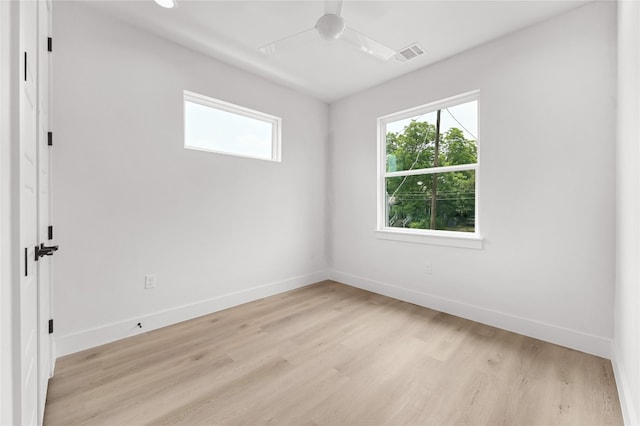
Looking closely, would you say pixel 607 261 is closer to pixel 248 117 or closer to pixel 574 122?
pixel 574 122

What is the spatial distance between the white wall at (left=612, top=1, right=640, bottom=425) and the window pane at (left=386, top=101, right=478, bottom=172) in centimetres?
112

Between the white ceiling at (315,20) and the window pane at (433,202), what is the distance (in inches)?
51.0

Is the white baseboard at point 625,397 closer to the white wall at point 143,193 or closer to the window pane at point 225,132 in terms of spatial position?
the white wall at point 143,193

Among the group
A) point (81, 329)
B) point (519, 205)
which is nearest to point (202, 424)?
point (81, 329)

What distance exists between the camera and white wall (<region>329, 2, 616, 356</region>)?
85.4 inches

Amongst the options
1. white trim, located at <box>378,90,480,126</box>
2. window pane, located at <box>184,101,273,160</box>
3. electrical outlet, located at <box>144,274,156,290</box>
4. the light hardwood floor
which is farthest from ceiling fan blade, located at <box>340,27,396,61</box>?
electrical outlet, located at <box>144,274,156,290</box>

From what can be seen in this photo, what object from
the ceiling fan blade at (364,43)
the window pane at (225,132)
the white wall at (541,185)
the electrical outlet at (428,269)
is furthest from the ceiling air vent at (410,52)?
the electrical outlet at (428,269)

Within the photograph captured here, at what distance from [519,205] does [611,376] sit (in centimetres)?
135

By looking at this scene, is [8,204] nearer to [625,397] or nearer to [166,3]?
[166,3]

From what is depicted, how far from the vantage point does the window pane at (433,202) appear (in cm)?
298

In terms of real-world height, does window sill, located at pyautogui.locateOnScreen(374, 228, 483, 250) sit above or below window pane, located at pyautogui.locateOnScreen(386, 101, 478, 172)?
below

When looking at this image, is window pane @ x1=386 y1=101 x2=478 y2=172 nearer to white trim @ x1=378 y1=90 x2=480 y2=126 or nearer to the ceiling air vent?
white trim @ x1=378 y1=90 x2=480 y2=126

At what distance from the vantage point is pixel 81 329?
223 centimetres

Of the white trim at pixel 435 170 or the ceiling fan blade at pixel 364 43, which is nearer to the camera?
the ceiling fan blade at pixel 364 43
